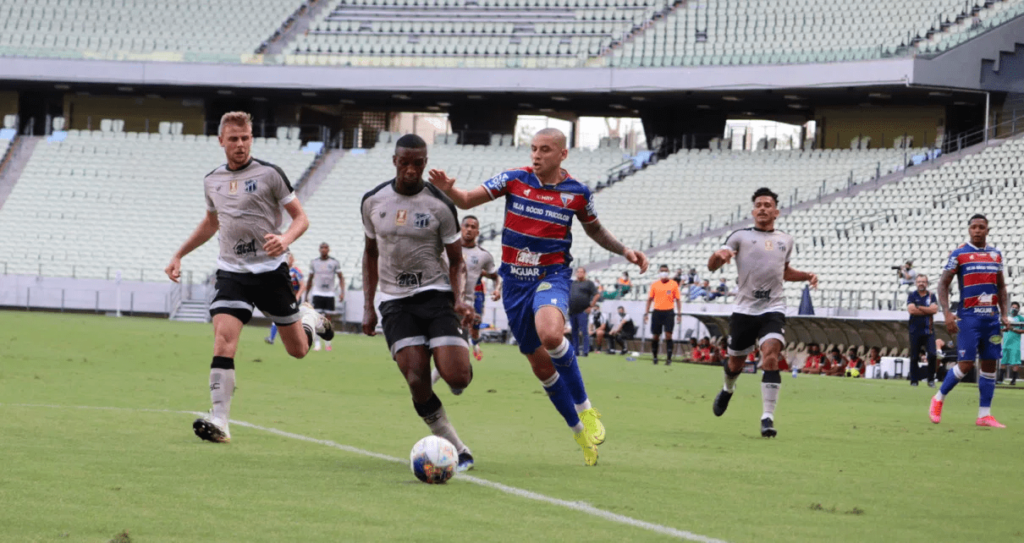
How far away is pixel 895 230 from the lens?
3641cm

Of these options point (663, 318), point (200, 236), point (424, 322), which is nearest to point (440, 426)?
point (424, 322)

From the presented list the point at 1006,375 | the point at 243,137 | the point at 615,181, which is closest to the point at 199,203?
the point at 615,181

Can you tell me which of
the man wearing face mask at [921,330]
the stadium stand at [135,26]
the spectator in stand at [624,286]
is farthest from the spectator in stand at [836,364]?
the stadium stand at [135,26]

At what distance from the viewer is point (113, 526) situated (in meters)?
5.80

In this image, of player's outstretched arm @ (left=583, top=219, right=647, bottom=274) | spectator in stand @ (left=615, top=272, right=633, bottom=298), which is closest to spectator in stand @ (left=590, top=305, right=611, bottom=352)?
spectator in stand @ (left=615, top=272, right=633, bottom=298)

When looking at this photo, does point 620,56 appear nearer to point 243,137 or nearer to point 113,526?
point 243,137

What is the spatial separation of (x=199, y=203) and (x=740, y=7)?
20819mm

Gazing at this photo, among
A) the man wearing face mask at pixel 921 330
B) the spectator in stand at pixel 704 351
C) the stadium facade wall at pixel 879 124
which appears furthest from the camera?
the stadium facade wall at pixel 879 124

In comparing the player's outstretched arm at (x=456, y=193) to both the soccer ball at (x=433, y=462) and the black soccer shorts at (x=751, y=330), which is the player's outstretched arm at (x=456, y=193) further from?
the black soccer shorts at (x=751, y=330)

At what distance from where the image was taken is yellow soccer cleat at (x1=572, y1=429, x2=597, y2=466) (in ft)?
28.9

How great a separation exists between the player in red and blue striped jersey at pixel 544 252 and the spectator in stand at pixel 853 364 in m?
18.2

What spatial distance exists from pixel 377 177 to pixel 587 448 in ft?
130

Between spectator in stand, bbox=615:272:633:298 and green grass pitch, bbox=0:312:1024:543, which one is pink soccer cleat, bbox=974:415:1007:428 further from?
spectator in stand, bbox=615:272:633:298

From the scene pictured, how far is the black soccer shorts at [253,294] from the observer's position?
32.1 ft
